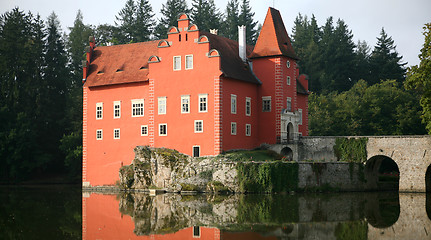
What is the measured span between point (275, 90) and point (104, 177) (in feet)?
50.3

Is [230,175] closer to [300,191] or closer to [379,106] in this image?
[300,191]

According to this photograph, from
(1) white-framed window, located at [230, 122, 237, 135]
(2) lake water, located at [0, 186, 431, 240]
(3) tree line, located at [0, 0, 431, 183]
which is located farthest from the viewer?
(3) tree line, located at [0, 0, 431, 183]

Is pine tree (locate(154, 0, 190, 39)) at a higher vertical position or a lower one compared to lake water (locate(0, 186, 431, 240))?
higher

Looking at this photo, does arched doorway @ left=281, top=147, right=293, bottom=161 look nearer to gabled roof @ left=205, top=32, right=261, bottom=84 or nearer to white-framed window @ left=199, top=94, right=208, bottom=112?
gabled roof @ left=205, top=32, right=261, bottom=84

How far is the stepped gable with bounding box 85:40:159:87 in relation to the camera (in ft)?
164

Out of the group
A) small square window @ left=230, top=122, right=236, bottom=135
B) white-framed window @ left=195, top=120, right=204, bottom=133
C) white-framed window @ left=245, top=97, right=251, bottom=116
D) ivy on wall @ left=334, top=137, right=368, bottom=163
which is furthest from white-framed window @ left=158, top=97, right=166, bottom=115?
ivy on wall @ left=334, top=137, right=368, bottom=163

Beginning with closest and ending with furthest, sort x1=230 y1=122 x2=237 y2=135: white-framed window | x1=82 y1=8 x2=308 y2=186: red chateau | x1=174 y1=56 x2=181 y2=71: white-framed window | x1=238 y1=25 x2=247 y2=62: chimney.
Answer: x1=82 y1=8 x2=308 y2=186: red chateau < x1=230 y1=122 x2=237 y2=135: white-framed window < x1=174 y1=56 x2=181 y2=71: white-framed window < x1=238 y1=25 x2=247 y2=62: chimney

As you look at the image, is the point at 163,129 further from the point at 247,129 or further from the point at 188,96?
the point at 247,129

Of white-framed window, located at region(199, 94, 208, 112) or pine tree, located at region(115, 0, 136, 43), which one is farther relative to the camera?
pine tree, located at region(115, 0, 136, 43)

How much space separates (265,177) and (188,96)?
955 centimetres

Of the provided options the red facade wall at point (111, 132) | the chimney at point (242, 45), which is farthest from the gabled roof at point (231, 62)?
the red facade wall at point (111, 132)

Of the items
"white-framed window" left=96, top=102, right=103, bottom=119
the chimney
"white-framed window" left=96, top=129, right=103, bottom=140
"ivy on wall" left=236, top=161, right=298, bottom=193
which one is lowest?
"ivy on wall" left=236, top=161, right=298, bottom=193

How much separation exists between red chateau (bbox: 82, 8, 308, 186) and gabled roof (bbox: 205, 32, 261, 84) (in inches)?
3.9

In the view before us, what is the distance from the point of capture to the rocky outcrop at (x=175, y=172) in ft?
136
